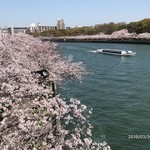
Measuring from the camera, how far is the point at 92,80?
34.4 m

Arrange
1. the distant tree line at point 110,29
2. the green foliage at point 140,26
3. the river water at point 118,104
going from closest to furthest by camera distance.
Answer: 1. the river water at point 118,104
2. the green foliage at point 140,26
3. the distant tree line at point 110,29

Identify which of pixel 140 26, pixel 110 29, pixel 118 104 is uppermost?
pixel 140 26

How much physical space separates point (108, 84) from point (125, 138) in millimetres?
15845

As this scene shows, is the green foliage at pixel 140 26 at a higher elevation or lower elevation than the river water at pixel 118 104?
higher

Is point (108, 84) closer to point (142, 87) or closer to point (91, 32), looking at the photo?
point (142, 87)

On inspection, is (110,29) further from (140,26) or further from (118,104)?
(118,104)

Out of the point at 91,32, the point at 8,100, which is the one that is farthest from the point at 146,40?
the point at 8,100

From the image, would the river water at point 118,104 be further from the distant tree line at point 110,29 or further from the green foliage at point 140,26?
the distant tree line at point 110,29

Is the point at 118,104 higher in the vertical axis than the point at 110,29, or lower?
lower

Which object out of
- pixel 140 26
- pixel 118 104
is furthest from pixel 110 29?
pixel 118 104

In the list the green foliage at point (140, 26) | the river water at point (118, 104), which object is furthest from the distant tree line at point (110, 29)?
the river water at point (118, 104)

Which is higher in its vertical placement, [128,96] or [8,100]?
[8,100]

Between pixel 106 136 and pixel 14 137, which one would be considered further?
pixel 106 136

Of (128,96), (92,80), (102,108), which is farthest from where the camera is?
(92,80)
